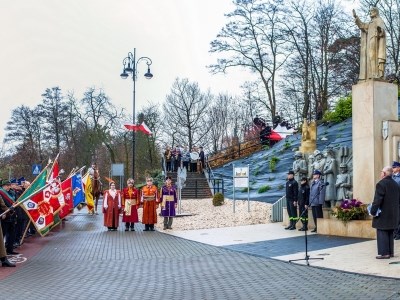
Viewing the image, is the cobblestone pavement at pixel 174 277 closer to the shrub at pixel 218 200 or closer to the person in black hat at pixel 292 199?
the person in black hat at pixel 292 199

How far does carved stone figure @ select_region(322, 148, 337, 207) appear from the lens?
1598 cm

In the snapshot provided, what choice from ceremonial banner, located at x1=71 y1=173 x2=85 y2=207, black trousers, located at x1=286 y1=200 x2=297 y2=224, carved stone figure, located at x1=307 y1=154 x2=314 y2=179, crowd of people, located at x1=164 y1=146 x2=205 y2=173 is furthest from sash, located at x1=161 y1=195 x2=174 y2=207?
crowd of people, located at x1=164 y1=146 x2=205 y2=173

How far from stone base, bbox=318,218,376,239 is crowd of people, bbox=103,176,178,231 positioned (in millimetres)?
5740

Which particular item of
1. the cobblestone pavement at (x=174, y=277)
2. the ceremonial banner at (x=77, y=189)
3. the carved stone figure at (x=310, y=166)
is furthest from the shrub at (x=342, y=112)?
the cobblestone pavement at (x=174, y=277)

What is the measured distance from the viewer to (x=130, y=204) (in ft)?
63.3

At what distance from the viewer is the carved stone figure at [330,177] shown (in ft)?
52.4

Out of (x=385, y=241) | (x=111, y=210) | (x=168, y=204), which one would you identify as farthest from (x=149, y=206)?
(x=385, y=241)

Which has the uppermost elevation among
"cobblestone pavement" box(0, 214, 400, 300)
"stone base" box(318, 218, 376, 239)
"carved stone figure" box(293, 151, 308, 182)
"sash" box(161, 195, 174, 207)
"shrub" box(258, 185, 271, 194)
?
"carved stone figure" box(293, 151, 308, 182)

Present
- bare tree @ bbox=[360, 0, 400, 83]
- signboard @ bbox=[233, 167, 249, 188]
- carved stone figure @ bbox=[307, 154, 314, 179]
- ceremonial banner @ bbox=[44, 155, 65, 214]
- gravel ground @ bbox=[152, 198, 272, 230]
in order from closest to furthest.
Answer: ceremonial banner @ bbox=[44, 155, 65, 214] < carved stone figure @ bbox=[307, 154, 314, 179] < gravel ground @ bbox=[152, 198, 272, 230] < signboard @ bbox=[233, 167, 249, 188] < bare tree @ bbox=[360, 0, 400, 83]

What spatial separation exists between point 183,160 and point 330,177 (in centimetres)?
1942

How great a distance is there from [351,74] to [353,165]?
30655 millimetres

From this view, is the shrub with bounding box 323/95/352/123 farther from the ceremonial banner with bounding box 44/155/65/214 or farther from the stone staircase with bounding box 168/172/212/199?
the ceremonial banner with bounding box 44/155/65/214

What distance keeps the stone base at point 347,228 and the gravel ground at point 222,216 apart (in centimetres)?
467

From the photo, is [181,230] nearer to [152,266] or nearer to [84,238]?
[84,238]
